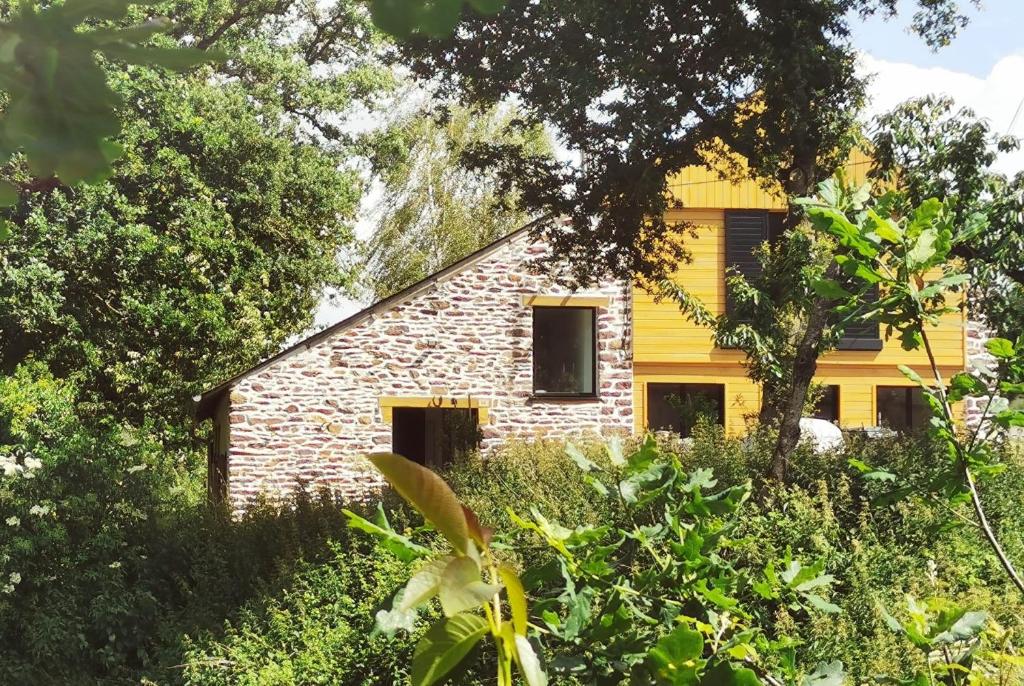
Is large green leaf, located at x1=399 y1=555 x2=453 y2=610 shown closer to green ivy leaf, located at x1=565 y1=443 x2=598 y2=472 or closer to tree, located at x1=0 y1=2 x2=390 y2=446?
green ivy leaf, located at x1=565 y1=443 x2=598 y2=472

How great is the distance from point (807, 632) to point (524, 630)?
209 inches

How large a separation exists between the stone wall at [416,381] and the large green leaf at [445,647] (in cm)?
1249

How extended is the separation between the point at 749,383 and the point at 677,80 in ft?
33.2

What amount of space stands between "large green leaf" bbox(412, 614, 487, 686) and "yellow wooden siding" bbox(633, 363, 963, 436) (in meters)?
16.5

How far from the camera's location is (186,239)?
52.8 ft

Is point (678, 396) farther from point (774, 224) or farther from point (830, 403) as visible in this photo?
point (774, 224)

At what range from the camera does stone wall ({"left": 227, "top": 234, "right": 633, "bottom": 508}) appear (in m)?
13.7

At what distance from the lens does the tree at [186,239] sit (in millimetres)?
15391

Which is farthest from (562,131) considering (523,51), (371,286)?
(371,286)

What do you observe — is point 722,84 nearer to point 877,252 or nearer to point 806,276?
point 806,276

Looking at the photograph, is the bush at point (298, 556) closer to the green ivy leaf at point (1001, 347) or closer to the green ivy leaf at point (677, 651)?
the green ivy leaf at point (1001, 347)

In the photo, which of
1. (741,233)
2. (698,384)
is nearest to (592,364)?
(698,384)

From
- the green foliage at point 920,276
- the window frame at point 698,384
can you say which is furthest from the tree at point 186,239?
the green foliage at point 920,276

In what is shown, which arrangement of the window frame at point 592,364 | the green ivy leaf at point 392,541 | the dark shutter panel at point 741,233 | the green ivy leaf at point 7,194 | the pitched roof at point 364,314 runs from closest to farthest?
the green ivy leaf at point 7,194 → the green ivy leaf at point 392,541 → the pitched roof at point 364,314 → the window frame at point 592,364 → the dark shutter panel at point 741,233
